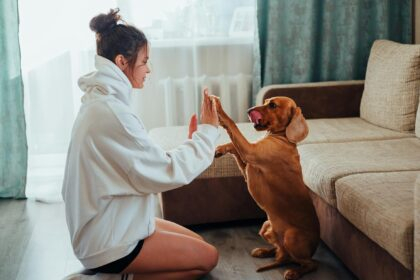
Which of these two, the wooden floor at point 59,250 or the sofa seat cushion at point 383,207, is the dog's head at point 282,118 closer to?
the sofa seat cushion at point 383,207

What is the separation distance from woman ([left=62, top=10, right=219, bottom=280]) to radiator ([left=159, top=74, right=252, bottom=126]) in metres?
1.65

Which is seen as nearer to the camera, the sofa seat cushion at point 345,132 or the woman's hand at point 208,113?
the woman's hand at point 208,113

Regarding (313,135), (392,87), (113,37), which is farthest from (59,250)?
(392,87)

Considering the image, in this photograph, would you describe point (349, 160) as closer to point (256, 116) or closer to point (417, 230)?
point (256, 116)

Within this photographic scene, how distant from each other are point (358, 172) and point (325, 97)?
1.24m

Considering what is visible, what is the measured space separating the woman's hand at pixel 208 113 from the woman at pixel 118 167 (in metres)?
0.02

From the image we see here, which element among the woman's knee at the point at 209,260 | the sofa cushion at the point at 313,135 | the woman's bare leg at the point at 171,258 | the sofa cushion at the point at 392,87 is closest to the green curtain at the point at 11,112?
the sofa cushion at the point at 313,135

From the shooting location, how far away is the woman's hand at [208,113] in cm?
208

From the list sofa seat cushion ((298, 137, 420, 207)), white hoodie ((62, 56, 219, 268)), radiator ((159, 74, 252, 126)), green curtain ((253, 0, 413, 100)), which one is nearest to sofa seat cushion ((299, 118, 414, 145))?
sofa seat cushion ((298, 137, 420, 207))

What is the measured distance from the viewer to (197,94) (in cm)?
372

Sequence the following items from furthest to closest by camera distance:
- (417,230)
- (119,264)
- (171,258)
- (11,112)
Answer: (11,112) < (171,258) < (119,264) < (417,230)

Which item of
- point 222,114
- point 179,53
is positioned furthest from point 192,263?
point 179,53

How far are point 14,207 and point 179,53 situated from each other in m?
1.37

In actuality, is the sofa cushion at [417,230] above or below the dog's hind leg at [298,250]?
above
